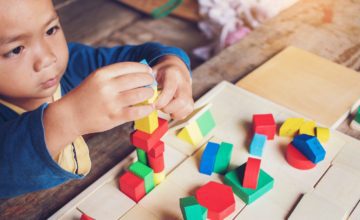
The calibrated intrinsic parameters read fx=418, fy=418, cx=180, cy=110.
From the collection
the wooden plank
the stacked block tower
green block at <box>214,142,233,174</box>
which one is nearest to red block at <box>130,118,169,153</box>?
the stacked block tower

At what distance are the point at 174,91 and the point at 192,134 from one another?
84 millimetres

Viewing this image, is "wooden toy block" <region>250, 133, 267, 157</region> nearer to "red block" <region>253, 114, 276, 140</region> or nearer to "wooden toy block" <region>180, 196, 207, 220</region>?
"red block" <region>253, 114, 276, 140</region>

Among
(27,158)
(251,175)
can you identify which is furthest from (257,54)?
(27,158)

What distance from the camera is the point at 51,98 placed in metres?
0.77

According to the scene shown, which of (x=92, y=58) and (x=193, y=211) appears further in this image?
(x=92, y=58)

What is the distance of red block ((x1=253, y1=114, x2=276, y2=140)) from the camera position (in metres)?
0.65

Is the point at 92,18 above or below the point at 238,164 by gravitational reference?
below

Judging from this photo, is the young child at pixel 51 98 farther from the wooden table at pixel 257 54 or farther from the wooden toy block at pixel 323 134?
the wooden toy block at pixel 323 134

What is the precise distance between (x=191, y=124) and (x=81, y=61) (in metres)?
0.32

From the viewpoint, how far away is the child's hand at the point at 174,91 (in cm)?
60

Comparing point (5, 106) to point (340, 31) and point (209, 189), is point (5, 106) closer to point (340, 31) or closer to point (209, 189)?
point (209, 189)

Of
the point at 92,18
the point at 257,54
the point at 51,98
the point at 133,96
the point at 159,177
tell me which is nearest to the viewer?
the point at 133,96

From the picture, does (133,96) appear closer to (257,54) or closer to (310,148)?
(310,148)

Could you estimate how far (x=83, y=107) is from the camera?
499 millimetres
